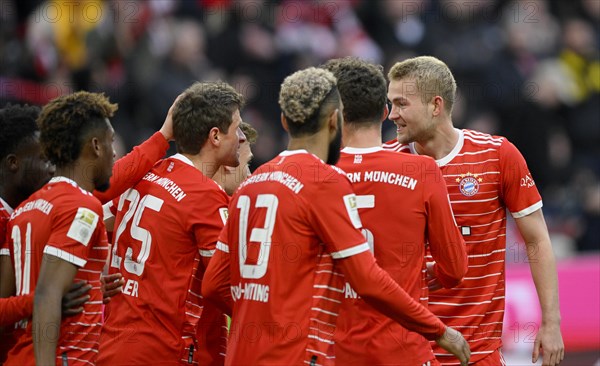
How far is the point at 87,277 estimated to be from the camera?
525cm

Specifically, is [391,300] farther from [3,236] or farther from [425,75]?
[3,236]

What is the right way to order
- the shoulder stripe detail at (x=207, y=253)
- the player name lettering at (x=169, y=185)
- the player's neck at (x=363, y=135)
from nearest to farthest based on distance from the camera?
the player's neck at (x=363, y=135) < the shoulder stripe detail at (x=207, y=253) < the player name lettering at (x=169, y=185)

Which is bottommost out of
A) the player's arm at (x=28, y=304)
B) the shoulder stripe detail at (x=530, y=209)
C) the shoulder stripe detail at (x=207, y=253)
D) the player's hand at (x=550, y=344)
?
the player's hand at (x=550, y=344)

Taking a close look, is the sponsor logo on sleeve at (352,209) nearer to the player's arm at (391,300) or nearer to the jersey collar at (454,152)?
the player's arm at (391,300)

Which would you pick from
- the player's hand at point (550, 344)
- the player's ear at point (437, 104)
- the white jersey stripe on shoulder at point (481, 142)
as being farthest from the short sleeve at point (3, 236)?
the player's hand at point (550, 344)

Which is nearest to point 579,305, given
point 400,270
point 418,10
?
point 400,270

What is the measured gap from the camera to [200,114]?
5832 mm

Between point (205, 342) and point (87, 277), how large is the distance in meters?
0.96

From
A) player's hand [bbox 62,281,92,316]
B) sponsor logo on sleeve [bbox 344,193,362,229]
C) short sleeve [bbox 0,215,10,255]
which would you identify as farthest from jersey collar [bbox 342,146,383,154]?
short sleeve [bbox 0,215,10,255]

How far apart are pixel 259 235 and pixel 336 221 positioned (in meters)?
0.39

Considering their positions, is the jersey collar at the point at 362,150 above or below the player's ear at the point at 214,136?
below

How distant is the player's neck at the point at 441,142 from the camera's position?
613 cm

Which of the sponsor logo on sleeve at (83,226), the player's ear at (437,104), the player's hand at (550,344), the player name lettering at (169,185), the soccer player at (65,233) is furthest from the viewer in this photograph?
the player's ear at (437,104)

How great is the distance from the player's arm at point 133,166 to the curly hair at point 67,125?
516mm
